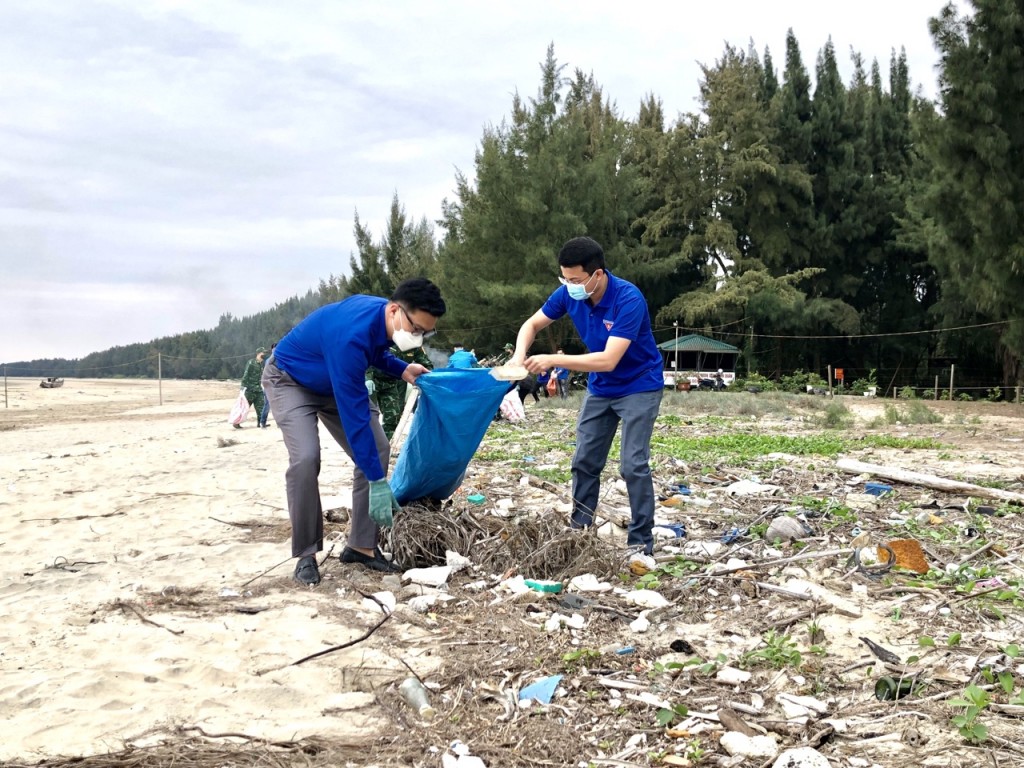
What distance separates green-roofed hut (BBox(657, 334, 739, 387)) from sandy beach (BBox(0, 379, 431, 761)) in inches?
922

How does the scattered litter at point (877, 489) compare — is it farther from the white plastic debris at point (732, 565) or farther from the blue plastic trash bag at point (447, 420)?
the blue plastic trash bag at point (447, 420)

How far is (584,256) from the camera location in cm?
397

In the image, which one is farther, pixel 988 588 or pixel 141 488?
pixel 141 488

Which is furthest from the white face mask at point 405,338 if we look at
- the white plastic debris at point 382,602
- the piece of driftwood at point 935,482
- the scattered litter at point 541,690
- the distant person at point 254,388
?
the distant person at point 254,388

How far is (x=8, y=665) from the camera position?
9.18 ft

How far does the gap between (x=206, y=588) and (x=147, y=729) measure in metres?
1.48

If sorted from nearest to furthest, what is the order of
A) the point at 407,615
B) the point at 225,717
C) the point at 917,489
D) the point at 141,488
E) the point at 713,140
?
the point at 225,717, the point at 407,615, the point at 917,489, the point at 141,488, the point at 713,140

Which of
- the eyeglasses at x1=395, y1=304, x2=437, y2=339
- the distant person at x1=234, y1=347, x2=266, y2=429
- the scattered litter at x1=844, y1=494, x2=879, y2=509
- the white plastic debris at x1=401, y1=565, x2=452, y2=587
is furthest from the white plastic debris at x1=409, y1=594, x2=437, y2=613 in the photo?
the distant person at x1=234, y1=347, x2=266, y2=429

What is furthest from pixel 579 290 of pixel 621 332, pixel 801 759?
pixel 801 759

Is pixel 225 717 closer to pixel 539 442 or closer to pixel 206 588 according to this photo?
pixel 206 588

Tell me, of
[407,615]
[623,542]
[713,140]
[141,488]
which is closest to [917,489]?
[623,542]

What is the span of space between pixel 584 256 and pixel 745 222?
30122mm

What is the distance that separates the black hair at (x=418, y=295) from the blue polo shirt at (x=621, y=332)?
0.72 metres

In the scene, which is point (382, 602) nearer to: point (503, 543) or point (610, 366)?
point (503, 543)
